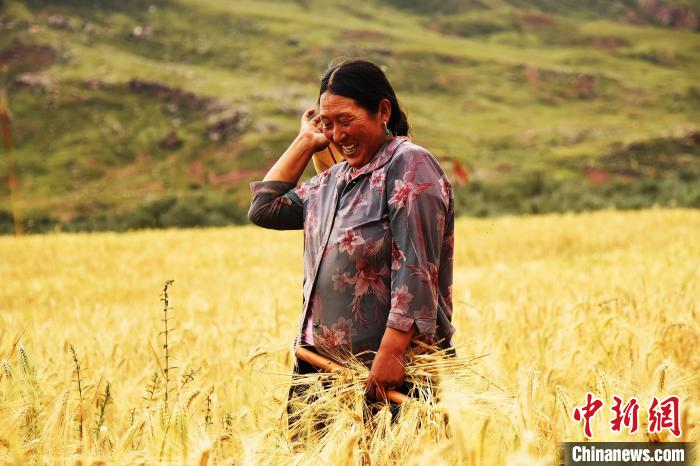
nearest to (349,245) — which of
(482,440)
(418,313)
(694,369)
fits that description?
(418,313)

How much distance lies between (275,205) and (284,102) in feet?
187

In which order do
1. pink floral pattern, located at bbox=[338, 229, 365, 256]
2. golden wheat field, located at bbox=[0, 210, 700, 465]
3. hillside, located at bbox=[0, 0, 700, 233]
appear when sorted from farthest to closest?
hillside, located at bbox=[0, 0, 700, 233]
pink floral pattern, located at bbox=[338, 229, 365, 256]
golden wheat field, located at bbox=[0, 210, 700, 465]

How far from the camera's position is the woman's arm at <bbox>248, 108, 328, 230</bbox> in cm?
287

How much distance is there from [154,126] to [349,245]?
59.9 m

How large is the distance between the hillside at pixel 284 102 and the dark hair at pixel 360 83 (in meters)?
24.5

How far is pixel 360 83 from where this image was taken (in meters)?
2.53

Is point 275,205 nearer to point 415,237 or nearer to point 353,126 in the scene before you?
point 353,126

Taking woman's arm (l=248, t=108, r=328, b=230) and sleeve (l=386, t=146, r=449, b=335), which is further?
woman's arm (l=248, t=108, r=328, b=230)

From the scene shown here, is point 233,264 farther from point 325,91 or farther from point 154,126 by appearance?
point 154,126

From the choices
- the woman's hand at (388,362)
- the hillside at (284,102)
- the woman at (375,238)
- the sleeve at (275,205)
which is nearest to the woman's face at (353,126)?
the woman at (375,238)

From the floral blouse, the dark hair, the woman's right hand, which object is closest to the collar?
the floral blouse

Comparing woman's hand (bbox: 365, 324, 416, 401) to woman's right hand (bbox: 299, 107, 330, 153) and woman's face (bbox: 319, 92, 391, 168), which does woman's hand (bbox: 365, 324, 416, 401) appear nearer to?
woman's face (bbox: 319, 92, 391, 168)

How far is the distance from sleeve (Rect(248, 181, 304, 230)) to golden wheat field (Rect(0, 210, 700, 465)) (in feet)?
1.66

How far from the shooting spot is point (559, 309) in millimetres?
5367
